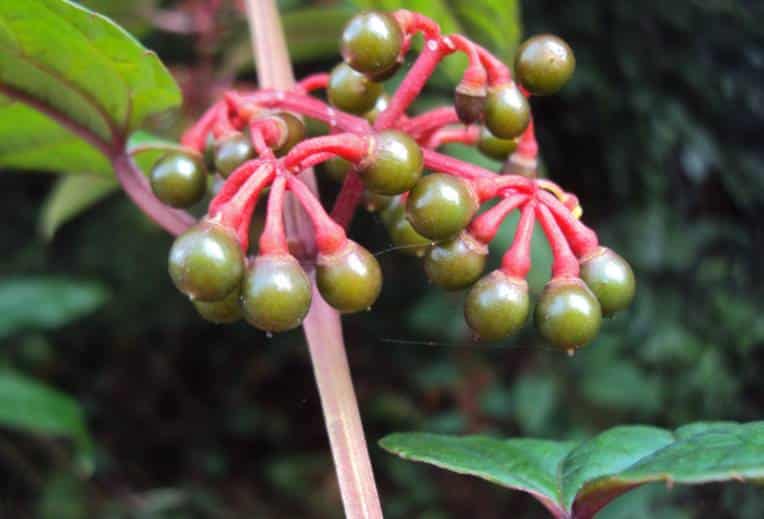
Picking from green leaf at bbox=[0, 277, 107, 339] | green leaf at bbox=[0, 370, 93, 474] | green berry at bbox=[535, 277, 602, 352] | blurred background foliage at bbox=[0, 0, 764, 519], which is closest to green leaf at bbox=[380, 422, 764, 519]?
green berry at bbox=[535, 277, 602, 352]

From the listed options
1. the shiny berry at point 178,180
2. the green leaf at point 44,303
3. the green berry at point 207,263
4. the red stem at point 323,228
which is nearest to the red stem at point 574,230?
the red stem at point 323,228

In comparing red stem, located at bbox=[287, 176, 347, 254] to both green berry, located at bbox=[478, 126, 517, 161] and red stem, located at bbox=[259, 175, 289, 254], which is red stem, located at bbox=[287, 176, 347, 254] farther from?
green berry, located at bbox=[478, 126, 517, 161]

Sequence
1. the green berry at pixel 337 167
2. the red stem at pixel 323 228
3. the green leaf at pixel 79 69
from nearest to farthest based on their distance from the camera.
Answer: the red stem at pixel 323 228
the green leaf at pixel 79 69
the green berry at pixel 337 167

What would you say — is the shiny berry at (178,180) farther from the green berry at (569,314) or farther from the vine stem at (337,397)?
the green berry at (569,314)

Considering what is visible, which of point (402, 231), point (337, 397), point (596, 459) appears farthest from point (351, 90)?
point (596, 459)

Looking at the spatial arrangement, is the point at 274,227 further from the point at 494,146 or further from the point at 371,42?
the point at 494,146

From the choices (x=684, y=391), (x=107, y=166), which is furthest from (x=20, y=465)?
(x=684, y=391)

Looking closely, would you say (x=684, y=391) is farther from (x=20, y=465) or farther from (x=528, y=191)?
(x=20, y=465)
